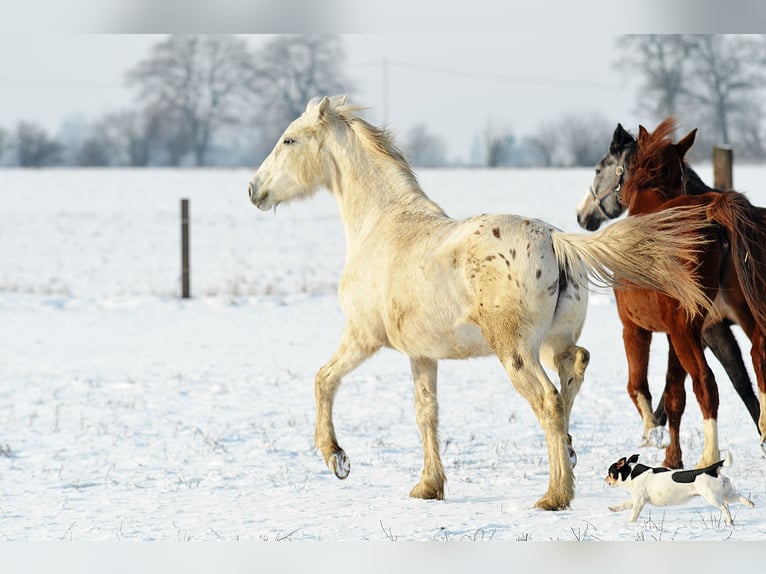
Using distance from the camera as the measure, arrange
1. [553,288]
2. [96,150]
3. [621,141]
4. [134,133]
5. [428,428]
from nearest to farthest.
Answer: [553,288] < [428,428] < [621,141] < [134,133] < [96,150]

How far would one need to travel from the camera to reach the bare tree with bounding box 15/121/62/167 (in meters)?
40.5

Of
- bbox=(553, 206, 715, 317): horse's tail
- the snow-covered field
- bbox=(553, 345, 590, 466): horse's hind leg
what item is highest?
bbox=(553, 206, 715, 317): horse's tail

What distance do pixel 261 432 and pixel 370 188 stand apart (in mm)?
2453

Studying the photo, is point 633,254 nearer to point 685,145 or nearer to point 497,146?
point 685,145

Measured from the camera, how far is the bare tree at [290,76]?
3738 cm

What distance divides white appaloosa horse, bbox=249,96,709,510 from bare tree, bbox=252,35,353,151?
31494 millimetres

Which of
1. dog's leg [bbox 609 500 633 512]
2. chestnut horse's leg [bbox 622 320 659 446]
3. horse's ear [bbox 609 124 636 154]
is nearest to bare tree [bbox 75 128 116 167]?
horse's ear [bbox 609 124 636 154]

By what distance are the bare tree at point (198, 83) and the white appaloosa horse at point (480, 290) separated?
3686 centimetres

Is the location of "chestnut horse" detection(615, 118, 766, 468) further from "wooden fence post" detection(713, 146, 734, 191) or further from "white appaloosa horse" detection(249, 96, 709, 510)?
"wooden fence post" detection(713, 146, 734, 191)

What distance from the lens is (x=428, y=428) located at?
5.46 metres

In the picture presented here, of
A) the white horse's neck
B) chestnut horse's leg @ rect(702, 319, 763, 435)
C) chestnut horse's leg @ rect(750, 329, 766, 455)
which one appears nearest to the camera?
the white horse's neck

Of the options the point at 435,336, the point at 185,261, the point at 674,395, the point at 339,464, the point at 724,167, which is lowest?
the point at 339,464

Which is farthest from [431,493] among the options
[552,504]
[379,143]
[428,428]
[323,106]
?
[323,106]

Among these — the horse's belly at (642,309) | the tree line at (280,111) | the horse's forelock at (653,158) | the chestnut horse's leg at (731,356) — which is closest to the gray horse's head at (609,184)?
the horse's forelock at (653,158)
